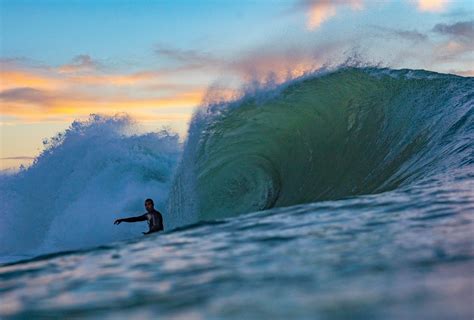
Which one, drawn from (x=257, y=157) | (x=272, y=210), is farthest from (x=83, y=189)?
(x=272, y=210)

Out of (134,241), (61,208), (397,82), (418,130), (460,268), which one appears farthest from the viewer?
(61,208)

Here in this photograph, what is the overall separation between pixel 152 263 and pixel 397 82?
42.8 feet

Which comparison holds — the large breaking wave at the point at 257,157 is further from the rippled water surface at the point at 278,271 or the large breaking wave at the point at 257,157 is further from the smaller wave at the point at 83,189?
the rippled water surface at the point at 278,271

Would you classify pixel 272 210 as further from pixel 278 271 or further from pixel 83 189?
pixel 83 189

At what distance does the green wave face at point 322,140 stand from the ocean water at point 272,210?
4 cm

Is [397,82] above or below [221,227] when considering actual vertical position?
above

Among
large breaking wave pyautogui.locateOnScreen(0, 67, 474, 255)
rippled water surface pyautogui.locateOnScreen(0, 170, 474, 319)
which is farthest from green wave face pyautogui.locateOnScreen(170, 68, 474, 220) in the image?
rippled water surface pyautogui.locateOnScreen(0, 170, 474, 319)

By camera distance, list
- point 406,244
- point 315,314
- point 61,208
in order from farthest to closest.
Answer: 1. point 61,208
2. point 406,244
3. point 315,314

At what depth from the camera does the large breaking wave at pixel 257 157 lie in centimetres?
1327

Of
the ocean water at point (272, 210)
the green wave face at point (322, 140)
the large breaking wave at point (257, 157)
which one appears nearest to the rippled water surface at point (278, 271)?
the ocean water at point (272, 210)

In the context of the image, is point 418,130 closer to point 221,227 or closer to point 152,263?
point 221,227

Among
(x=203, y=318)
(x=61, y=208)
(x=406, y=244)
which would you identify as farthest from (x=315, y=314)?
(x=61, y=208)

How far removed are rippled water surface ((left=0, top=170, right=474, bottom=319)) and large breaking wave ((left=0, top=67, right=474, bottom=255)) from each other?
4.18m

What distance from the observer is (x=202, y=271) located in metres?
4.75
